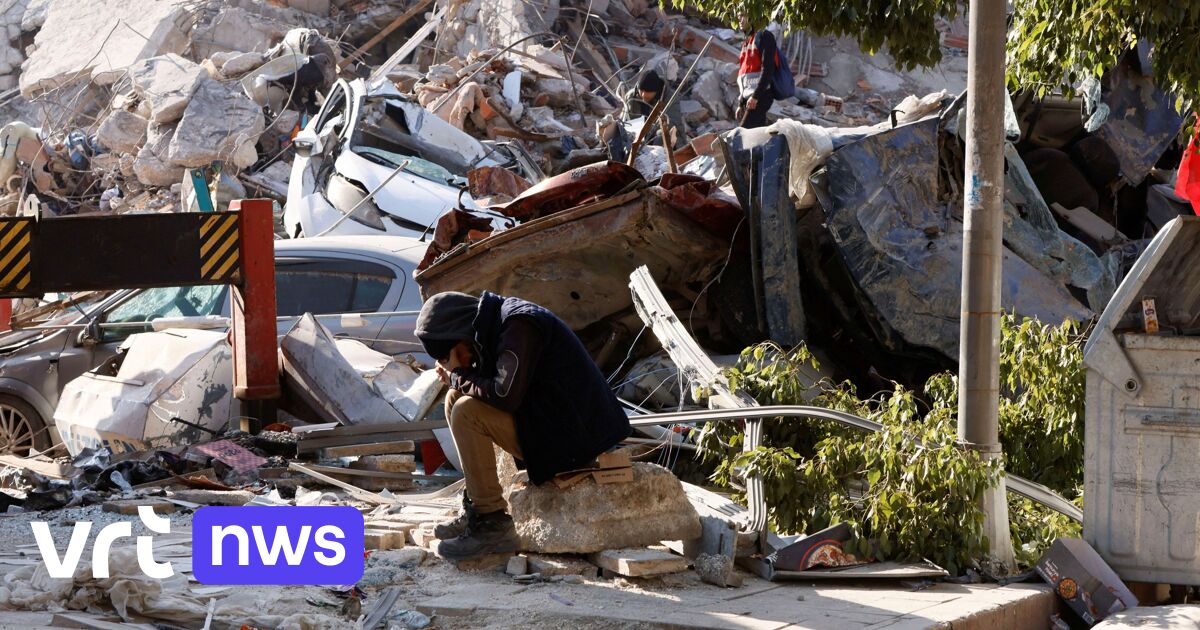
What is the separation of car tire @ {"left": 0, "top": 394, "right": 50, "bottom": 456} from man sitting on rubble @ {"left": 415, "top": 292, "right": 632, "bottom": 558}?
4531mm

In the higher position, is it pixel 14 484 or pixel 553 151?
pixel 553 151

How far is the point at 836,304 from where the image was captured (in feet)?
27.3

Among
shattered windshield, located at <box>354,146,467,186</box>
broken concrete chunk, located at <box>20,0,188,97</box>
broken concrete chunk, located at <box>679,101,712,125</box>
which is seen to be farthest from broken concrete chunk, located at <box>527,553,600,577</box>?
broken concrete chunk, located at <box>20,0,188,97</box>

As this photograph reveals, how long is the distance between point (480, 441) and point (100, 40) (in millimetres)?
20417

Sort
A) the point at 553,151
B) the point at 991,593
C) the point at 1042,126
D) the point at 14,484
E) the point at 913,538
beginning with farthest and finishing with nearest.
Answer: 1. the point at 553,151
2. the point at 1042,126
3. the point at 14,484
4. the point at 913,538
5. the point at 991,593

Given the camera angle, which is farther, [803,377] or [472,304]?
[803,377]

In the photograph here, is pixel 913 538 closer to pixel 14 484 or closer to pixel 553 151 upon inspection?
pixel 14 484

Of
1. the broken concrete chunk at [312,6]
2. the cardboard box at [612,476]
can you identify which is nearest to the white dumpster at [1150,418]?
the cardboard box at [612,476]

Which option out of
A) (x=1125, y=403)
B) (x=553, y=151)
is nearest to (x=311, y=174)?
(x=553, y=151)

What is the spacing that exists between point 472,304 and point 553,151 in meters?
11.1

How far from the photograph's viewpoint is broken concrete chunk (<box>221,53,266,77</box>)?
755 inches

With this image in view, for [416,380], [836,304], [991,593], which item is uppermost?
[836,304]

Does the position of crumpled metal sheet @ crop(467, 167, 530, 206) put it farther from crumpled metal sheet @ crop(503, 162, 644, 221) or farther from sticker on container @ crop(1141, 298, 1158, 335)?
sticker on container @ crop(1141, 298, 1158, 335)

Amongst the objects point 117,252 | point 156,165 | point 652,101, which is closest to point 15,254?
point 117,252
